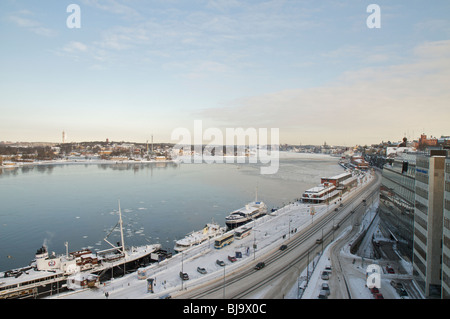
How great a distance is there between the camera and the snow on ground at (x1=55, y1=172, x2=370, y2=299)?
12.5 metres

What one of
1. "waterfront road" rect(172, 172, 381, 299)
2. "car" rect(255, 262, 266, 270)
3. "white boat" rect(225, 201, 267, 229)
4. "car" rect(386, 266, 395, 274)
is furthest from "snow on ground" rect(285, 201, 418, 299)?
"white boat" rect(225, 201, 267, 229)

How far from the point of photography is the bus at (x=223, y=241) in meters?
17.8

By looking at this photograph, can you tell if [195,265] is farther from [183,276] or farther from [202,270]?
[183,276]

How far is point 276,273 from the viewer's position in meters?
14.1

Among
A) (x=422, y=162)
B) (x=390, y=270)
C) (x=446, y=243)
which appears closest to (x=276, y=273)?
(x=390, y=270)

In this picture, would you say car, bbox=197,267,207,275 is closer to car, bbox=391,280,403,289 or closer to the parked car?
the parked car

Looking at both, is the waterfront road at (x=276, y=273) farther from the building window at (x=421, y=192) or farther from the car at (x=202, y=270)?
the building window at (x=421, y=192)

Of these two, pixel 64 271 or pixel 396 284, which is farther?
pixel 64 271

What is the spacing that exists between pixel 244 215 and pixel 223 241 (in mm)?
9043

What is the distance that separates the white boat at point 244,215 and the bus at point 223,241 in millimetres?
6503

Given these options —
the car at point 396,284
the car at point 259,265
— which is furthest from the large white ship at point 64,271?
the car at point 396,284

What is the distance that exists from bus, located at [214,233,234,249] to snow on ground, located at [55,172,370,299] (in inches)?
10.3
